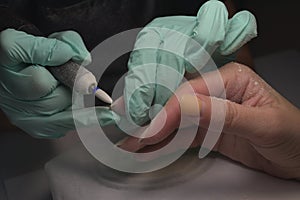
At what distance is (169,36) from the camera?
67 cm

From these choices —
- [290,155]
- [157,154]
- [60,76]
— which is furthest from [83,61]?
[290,155]

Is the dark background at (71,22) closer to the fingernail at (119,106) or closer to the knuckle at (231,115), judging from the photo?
the fingernail at (119,106)

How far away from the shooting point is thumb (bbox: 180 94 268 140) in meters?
0.59

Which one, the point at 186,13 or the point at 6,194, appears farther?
the point at 186,13

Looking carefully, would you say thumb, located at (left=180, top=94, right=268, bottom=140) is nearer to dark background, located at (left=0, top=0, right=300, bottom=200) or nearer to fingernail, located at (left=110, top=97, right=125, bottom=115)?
fingernail, located at (left=110, top=97, right=125, bottom=115)

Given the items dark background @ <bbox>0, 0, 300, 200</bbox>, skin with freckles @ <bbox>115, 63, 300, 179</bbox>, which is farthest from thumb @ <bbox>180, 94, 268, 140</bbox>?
dark background @ <bbox>0, 0, 300, 200</bbox>

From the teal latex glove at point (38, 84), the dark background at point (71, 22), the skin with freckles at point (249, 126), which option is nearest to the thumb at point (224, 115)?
the skin with freckles at point (249, 126)

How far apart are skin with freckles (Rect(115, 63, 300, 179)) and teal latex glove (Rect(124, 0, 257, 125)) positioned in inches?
1.1

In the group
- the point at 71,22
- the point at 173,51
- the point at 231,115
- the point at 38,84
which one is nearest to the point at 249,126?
the point at 231,115

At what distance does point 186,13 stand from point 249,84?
0.98 ft

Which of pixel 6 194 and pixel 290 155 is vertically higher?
pixel 290 155

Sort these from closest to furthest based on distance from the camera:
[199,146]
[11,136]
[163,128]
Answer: [163,128] → [199,146] → [11,136]

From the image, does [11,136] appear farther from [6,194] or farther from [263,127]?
[263,127]

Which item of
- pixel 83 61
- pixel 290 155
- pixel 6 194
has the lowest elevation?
pixel 6 194
